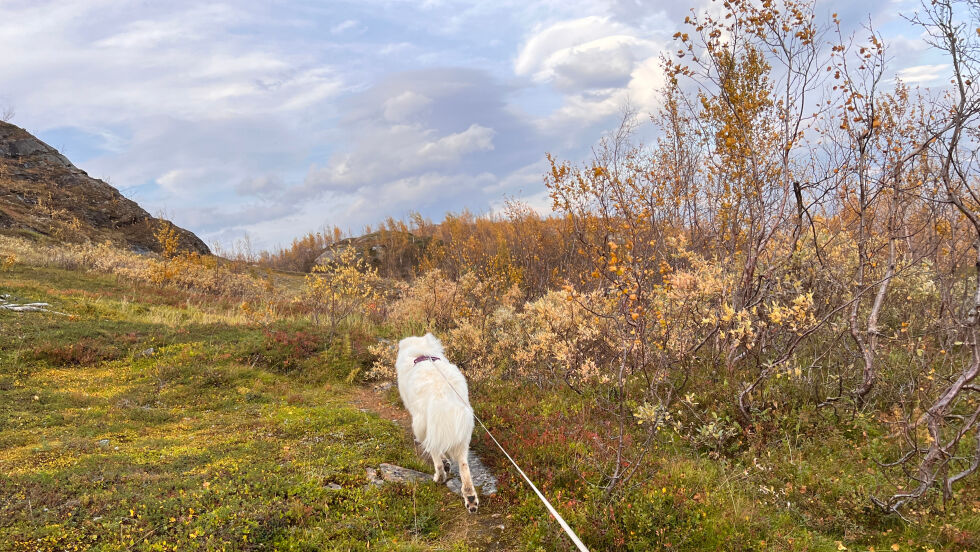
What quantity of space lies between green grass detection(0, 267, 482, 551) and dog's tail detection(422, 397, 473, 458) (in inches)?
26.6

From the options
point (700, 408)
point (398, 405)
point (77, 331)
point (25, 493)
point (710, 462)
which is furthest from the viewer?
point (77, 331)

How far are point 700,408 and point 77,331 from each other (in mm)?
14609

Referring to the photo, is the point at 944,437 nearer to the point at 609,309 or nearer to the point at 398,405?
the point at 609,309

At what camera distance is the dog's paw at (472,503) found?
5.05 meters

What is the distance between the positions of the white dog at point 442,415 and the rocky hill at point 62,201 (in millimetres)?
40019

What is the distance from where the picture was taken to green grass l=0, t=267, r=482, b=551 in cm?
434

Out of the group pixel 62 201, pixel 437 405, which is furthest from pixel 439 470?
pixel 62 201

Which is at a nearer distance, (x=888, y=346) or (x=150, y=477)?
(x=150, y=477)

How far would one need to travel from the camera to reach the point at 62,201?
135 feet

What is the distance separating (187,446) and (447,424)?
4.35m

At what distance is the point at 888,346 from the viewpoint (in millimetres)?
7617

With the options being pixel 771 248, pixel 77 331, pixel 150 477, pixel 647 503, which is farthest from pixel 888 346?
pixel 77 331

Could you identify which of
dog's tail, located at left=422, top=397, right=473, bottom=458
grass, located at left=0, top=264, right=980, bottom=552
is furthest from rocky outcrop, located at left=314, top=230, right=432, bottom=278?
dog's tail, located at left=422, top=397, right=473, bottom=458

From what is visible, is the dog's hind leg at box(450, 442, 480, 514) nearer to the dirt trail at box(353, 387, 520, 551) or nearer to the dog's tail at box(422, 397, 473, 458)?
the dirt trail at box(353, 387, 520, 551)
